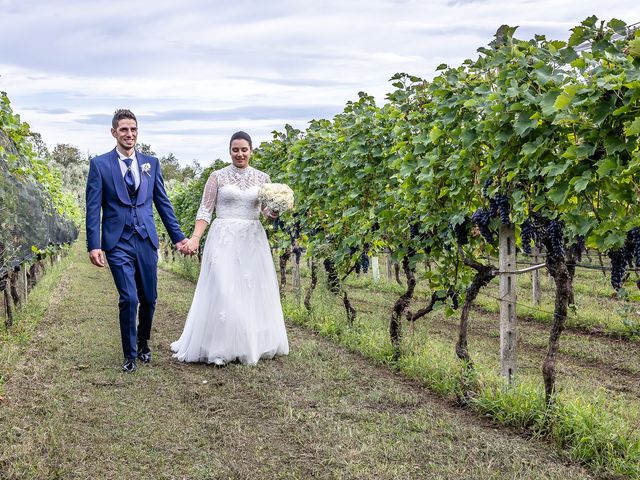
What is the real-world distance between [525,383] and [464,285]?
939mm

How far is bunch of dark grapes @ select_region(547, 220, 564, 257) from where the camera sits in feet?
13.0

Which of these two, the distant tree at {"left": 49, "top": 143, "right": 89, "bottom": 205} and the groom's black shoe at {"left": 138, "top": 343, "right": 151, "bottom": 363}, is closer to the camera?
the groom's black shoe at {"left": 138, "top": 343, "right": 151, "bottom": 363}

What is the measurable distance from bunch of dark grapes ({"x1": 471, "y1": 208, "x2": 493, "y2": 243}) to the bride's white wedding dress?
2.41 meters

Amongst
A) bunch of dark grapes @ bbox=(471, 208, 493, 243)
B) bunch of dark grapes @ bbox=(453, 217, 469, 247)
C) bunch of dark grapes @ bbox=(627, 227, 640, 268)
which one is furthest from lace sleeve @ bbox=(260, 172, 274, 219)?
bunch of dark grapes @ bbox=(627, 227, 640, 268)

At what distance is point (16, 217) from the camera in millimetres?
6910

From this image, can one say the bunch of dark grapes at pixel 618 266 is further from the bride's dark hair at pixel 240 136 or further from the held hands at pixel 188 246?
the bride's dark hair at pixel 240 136

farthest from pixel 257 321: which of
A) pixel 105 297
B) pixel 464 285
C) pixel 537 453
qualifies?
pixel 105 297

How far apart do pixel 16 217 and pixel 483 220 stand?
190 inches

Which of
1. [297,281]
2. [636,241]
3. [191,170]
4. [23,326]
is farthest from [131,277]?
[191,170]

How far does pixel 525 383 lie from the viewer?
4.70 metres

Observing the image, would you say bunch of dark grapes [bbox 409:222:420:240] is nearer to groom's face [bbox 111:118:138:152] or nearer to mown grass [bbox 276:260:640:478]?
mown grass [bbox 276:260:640:478]

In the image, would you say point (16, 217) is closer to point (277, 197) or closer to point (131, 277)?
point (131, 277)

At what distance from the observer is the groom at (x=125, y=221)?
5488 millimetres

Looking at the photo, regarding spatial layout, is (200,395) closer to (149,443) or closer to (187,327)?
(149,443)
